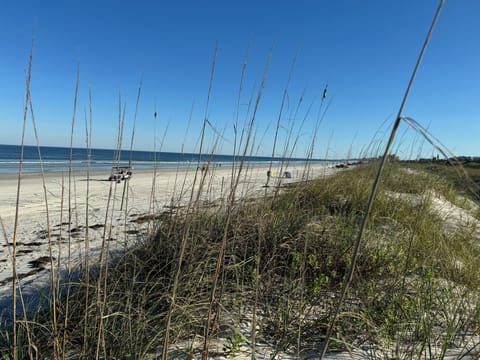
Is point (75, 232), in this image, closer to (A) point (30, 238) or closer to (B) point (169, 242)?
(A) point (30, 238)

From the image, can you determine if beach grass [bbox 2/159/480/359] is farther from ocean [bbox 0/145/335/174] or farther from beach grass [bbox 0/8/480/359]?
ocean [bbox 0/145/335/174]

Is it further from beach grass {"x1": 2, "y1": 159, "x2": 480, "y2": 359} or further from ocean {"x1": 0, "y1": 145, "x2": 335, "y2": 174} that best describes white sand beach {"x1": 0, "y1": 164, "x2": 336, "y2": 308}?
beach grass {"x1": 2, "y1": 159, "x2": 480, "y2": 359}

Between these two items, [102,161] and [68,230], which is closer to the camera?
[68,230]

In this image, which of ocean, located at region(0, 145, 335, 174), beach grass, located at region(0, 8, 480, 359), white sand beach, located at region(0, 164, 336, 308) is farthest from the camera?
white sand beach, located at region(0, 164, 336, 308)

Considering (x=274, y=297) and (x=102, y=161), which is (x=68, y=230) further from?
(x=102, y=161)

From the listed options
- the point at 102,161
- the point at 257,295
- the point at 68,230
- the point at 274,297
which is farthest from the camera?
the point at 102,161

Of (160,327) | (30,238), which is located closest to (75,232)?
(30,238)

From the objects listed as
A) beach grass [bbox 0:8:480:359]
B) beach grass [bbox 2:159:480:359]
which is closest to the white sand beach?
beach grass [bbox 0:8:480:359]

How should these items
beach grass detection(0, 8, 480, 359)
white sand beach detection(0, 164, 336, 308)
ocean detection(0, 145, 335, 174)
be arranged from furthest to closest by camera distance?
white sand beach detection(0, 164, 336, 308) < ocean detection(0, 145, 335, 174) < beach grass detection(0, 8, 480, 359)

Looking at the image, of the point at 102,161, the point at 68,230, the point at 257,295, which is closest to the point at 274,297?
the point at 257,295

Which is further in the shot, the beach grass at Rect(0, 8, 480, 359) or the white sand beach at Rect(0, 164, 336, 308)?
the white sand beach at Rect(0, 164, 336, 308)

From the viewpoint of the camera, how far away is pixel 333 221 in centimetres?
245

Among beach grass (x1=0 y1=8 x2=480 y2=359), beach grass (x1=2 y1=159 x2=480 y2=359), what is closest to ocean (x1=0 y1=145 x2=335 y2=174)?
beach grass (x1=0 y1=8 x2=480 y2=359)

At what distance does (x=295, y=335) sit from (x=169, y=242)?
40.9 inches
